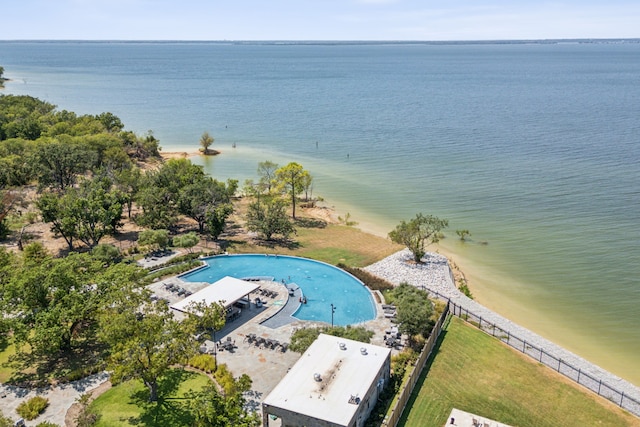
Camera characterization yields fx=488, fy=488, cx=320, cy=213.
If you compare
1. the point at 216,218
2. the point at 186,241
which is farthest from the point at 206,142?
the point at 186,241

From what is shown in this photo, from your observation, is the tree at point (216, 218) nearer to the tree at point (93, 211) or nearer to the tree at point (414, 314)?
the tree at point (93, 211)

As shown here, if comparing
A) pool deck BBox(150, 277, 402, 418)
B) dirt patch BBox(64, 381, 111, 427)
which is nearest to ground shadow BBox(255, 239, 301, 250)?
pool deck BBox(150, 277, 402, 418)

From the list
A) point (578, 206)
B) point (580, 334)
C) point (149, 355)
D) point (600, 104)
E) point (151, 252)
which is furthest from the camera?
point (600, 104)

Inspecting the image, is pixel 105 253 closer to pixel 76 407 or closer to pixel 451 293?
pixel 76 407

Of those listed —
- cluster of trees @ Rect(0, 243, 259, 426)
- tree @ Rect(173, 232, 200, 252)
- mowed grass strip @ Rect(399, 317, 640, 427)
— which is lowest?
mowed grass strip @ Rect(399, 317, 640, 427)

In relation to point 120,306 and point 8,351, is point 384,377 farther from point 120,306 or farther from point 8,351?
point 8,351

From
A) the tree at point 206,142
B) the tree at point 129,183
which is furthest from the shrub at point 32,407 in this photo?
the tree at point 206,142

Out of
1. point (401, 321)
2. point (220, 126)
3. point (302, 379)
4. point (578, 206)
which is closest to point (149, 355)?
point (302, 379)

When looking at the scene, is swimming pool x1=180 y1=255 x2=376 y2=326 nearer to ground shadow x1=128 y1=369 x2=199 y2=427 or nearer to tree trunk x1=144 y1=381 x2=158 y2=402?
ground shadow x1=128 y1=369 x2=199 y2=427
